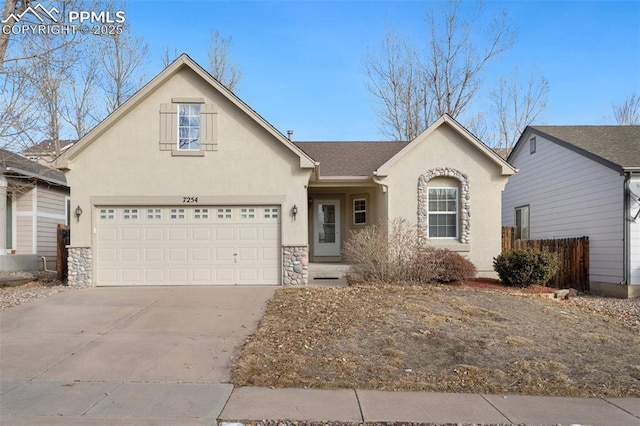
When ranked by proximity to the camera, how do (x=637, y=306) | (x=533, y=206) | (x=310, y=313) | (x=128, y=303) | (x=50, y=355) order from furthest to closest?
1. (x=533, y=206)
2. (x=637, y=306)
3. (x=128, y=303)
4. (x=310, y=313)
5. (x=50, y=355)

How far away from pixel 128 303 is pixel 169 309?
49.3 inches

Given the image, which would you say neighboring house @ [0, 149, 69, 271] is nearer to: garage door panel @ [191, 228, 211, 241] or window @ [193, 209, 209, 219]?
window @ [193, 209, 209, 219]

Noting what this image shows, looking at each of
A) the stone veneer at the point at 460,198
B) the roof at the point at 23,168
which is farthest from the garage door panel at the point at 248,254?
the roof at the point at 23,168

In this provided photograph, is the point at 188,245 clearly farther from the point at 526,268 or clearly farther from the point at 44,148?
the point at 44,148

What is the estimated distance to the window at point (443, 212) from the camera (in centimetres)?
1584

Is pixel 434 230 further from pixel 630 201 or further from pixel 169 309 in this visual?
pixel 169 309

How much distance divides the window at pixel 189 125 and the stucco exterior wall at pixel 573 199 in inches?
470

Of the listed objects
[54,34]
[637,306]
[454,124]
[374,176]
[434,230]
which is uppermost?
[54,34]

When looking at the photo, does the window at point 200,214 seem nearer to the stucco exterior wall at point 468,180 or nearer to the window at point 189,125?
the window at point 189,125

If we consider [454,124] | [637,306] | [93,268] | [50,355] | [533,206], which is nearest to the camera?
[50,355]

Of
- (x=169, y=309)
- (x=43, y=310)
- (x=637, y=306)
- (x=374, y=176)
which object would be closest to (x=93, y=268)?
(x=43, y=310)

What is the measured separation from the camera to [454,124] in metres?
15.6

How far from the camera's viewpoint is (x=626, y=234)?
1384cm

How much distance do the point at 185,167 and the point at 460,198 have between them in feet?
27.6
